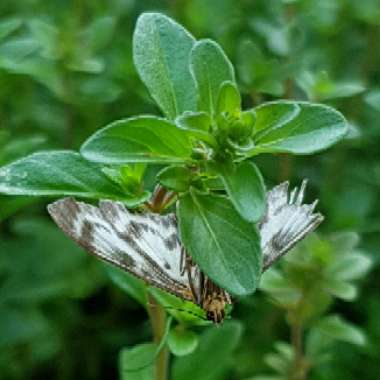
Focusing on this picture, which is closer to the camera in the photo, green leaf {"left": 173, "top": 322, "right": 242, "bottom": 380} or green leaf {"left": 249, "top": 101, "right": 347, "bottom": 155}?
green leaf {"left": 249, "top": 101, "right": 347, "bottom": 155}

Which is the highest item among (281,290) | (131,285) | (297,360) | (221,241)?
(221,241)

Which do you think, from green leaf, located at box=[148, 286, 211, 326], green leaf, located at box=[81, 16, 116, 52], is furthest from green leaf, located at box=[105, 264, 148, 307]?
green leaf, located at box=[81, 16, 116, 52]

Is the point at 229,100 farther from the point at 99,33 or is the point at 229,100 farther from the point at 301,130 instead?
the point at 99,33

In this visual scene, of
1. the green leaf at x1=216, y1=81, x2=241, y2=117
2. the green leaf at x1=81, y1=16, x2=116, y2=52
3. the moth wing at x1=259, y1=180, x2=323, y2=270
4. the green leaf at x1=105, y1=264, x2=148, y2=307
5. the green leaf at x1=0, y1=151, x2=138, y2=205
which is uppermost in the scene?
the green leaf at x1=216, y1=81, x2=241, y2=117

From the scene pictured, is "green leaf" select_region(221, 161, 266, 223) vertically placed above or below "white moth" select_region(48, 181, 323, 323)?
above

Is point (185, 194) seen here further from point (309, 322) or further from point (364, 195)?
point (364, 195)

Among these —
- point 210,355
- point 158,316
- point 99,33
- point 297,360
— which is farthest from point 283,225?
point 99,33

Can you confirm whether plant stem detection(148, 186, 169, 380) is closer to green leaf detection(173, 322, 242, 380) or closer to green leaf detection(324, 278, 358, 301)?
green leaf detection(173, 322, 242, 380)
